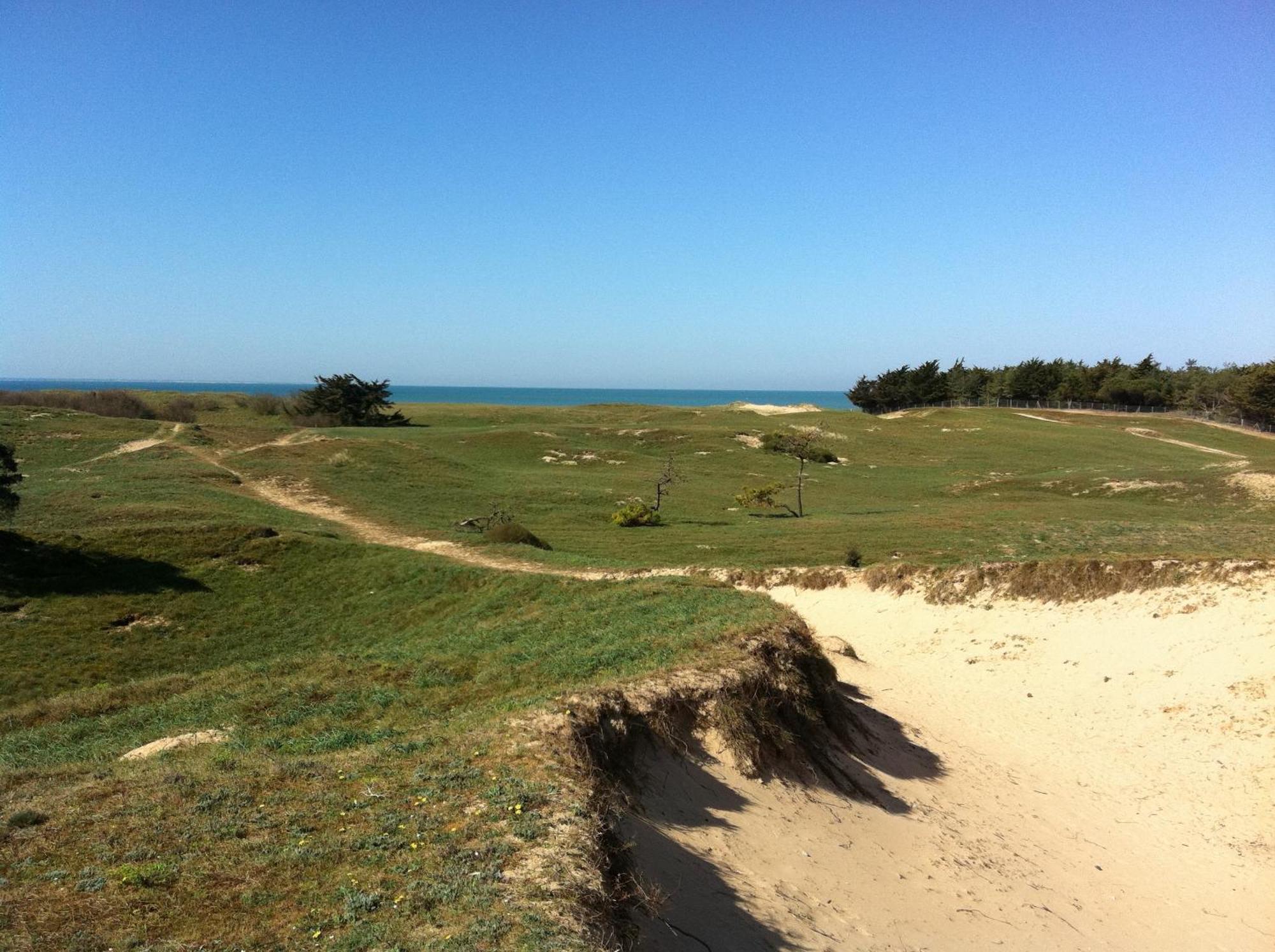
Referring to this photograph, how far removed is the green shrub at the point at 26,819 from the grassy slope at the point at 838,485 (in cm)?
2211

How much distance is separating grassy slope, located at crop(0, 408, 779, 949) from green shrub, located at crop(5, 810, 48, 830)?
0.45ft

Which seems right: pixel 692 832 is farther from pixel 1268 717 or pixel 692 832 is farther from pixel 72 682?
pixel 72 682

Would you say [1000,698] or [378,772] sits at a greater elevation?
[378,772]

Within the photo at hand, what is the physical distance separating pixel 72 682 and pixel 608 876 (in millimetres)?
19306

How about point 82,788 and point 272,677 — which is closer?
point 82,788

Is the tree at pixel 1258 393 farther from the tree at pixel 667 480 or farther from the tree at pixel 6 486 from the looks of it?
the tree at pixel 6 486

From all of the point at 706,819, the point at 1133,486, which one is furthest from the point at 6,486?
the point at 1133,486

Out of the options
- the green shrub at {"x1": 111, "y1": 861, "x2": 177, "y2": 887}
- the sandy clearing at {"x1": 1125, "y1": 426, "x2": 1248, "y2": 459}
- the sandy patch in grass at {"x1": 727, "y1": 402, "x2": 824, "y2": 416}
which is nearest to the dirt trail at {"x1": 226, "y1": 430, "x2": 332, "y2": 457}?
the green shrub at {"x1": 111, "y1": 861, "x2": 177, "y2": 887}

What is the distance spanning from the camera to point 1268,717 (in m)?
17.0

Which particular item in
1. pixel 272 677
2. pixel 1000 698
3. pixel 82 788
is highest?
pixel 82 788

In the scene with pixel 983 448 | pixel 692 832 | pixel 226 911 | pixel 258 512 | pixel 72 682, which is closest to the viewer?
pixel 226 911

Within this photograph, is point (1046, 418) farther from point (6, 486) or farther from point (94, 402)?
point (94, 402)

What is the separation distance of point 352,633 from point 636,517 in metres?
19.8

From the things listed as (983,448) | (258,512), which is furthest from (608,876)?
(983,448)
